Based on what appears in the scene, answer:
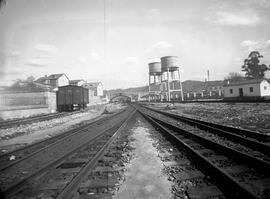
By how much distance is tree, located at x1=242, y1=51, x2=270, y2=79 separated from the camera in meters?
72.2

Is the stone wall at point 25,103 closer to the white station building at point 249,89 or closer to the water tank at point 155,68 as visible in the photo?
the water tank at point 155,68

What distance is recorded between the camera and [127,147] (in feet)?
23.2

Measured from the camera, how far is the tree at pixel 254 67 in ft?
237

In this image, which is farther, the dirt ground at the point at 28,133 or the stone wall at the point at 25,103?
the stone wall at the point at 25,103

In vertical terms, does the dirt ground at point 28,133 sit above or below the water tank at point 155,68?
below

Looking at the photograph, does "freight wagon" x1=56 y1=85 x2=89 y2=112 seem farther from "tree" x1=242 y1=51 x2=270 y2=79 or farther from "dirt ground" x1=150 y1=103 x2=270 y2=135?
"tree" x1=242 y1=51 x2=270 y2=79

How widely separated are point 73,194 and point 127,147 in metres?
3.66

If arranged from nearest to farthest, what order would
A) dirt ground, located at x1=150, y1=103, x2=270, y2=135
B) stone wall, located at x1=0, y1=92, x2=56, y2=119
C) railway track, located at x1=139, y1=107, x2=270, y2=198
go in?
railway track, located at x1=139, y1=107, x2=270, y2=198, dirt ground, located at x1=150, y1=103, x2=270, y2=135, stone wall, located at x1=0, y1=92, x2=56, y2=119

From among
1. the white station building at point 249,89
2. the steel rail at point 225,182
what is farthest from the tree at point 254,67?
the steel rail at point 225,182

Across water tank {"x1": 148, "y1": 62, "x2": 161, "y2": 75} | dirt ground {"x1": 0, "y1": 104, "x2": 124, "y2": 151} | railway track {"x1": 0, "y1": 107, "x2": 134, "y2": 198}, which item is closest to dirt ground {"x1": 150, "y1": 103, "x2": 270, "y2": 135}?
railway track {"x1": 0, "y1": 107, "x2": 134, "y2": 198}

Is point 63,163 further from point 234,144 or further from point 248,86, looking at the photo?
point 248,86

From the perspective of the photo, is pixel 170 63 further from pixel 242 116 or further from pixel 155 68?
pixel 242 116

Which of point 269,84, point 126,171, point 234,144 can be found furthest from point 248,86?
point 126,171

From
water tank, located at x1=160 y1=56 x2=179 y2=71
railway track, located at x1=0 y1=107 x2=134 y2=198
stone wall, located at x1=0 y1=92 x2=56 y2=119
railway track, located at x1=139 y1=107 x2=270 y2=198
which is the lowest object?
railway track, located at x1=0 y1=107 x2=134 y2=198
